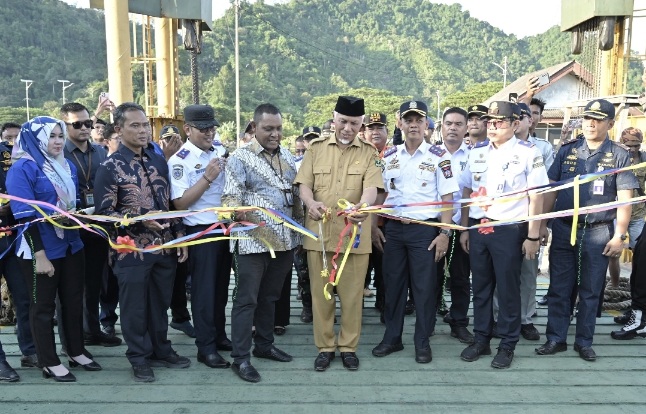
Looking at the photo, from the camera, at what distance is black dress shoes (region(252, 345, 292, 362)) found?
3695 mm

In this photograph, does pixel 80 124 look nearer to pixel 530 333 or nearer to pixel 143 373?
pixel 143 373

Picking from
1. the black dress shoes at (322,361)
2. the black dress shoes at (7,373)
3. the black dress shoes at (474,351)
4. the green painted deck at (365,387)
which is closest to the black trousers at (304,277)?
the green painted deck at (365,387)

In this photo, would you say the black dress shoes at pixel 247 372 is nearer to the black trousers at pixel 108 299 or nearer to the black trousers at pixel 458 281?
the black trousers at pixel 108 299

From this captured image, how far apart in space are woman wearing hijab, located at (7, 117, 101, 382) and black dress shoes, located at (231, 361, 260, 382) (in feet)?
3.30

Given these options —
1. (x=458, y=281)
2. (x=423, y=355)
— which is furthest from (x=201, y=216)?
(x=458, y=281)

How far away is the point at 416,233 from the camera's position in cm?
368

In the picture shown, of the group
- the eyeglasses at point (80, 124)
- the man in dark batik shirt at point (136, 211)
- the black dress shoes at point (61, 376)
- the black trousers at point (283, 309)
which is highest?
the eyeglasses at point (80, 124)

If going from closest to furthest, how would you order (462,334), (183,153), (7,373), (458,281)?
1. (7,373)
2. (183,153)
3. (462,334)
4. (458,281)

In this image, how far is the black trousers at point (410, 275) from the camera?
3.70m

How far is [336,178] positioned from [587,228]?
1710 millimetres

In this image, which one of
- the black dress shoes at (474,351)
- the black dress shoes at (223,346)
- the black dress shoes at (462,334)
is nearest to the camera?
the black dress shoes at (474,351)

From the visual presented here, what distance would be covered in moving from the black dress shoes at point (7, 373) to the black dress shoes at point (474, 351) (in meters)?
2.84

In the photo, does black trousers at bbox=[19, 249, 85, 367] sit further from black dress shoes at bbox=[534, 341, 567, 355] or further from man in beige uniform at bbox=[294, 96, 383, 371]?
black dress shoes at bbox=[534, 341, 567, 355]

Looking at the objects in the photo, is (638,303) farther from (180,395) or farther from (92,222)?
(92,222)
